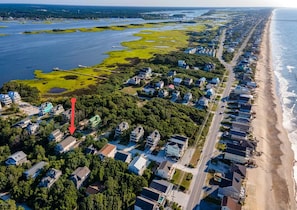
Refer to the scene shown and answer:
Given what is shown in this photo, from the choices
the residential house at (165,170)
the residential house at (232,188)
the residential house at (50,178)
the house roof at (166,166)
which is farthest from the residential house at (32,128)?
the residential house at (232,188)

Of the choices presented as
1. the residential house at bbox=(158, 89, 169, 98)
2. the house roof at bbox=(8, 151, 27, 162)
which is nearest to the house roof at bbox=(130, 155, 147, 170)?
the house roof at bbox=(8, 151, 27, 162)

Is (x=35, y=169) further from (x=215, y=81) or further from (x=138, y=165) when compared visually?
(x=215, y=81)

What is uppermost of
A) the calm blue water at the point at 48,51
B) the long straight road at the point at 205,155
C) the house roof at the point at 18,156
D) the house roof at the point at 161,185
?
the house roof at the point at 18,156

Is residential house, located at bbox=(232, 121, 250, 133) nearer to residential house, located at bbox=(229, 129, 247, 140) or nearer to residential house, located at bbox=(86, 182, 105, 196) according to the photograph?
residential house, located at bbox=(229, 129, 247, 140)

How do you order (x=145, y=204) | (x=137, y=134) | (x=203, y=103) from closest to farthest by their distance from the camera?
(x=145, y=204)
(x=137, y=134)
(x=203, y=103)

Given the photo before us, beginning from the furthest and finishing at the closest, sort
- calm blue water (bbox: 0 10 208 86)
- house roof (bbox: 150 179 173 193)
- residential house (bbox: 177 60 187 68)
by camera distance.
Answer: residential house (bbox: 177 60 187 68)
calm blue water (bbox: 0 10 208 86)
house roof (bbox: 150 179 173 193)

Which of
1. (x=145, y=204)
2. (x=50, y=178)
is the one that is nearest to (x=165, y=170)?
(x=145, y=204)

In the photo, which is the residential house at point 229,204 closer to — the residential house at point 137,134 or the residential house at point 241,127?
the residential house at point 137,134
